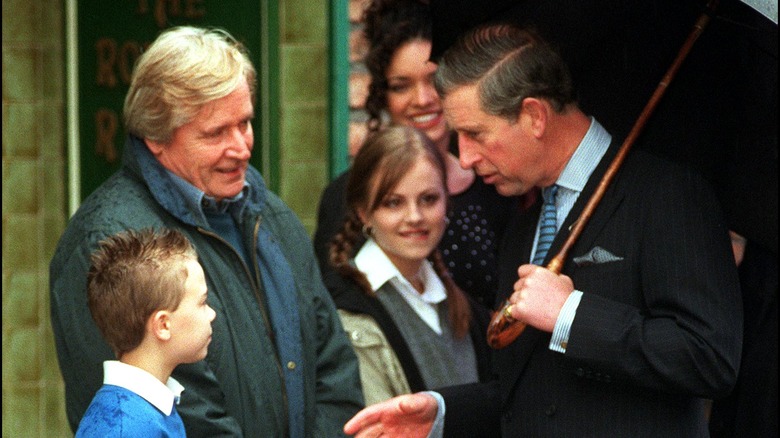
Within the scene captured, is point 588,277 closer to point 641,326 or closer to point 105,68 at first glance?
point 641,326

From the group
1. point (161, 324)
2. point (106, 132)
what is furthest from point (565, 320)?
point (106, 132)

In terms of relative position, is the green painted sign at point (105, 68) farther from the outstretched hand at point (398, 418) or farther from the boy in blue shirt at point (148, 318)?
the boy in blue shirt at point (148, 318)

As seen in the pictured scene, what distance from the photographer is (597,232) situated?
3691 millimetres

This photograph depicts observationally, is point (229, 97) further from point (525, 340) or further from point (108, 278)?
point (525, 340)

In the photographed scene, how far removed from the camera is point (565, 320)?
356 centimetres

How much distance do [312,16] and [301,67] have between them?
22 centimetres

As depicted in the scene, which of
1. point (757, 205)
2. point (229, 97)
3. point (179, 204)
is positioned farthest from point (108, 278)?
point (757, 205)

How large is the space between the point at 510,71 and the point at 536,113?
132 mm

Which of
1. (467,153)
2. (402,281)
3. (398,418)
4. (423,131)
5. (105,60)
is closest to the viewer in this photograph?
(467,153)

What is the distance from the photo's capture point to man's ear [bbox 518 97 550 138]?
3775 millimetres

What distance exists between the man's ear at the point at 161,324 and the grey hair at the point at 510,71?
1.01 meters

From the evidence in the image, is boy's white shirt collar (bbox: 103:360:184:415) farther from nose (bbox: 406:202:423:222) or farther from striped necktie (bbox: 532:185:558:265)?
nose (bbox: 406:202:423:222)

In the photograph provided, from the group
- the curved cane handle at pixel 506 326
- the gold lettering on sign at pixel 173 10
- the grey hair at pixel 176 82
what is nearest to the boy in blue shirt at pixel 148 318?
the grey hair at pixel 176 82

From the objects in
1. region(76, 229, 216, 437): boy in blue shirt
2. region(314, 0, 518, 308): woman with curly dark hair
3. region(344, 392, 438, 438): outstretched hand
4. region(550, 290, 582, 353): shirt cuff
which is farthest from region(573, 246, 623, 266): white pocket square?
→ region(314, 0, 518, 308): woman with curly dark hair
